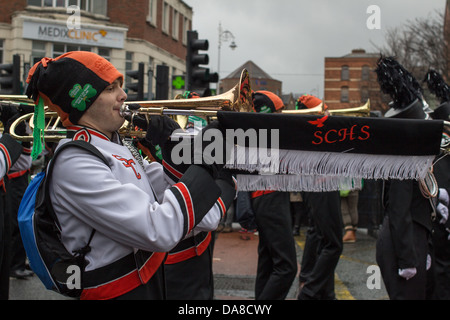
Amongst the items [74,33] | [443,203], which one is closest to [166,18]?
[74,33]

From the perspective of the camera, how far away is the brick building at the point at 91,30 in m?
25.9

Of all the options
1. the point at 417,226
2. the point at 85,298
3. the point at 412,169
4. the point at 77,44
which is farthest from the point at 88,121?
the point at 77,44

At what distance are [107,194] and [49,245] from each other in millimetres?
353

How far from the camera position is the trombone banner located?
2416 millimetres

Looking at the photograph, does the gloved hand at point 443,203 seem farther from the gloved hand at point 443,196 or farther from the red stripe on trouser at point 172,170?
the red stripe on trouser at point 172,170

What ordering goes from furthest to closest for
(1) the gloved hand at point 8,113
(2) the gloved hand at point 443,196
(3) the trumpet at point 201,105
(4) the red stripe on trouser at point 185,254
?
(1) the gloved hand at point 8,113, (2) the gloved hand at point 443,196, (4) the red stripe on trouser at point 185,254, (3) the trumpet at point 201,105

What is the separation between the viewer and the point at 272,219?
5.11m

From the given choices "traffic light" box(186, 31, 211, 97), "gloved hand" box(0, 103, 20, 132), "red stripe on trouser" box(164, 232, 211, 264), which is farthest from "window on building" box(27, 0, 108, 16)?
"red stripe on trouser" box(164, 232, 211, 264)

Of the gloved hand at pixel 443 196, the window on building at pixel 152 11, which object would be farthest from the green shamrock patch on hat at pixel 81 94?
the window on building at pixel 152 11

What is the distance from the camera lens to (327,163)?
2.49 metres

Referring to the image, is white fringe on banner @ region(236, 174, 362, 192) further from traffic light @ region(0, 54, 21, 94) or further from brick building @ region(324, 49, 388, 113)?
brick building @ region(324, 49, 388, 113)

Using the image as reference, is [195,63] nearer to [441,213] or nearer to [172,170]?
[441,213]

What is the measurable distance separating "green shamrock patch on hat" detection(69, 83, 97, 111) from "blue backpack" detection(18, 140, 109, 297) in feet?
0.65

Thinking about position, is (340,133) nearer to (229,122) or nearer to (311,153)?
(311,153)
